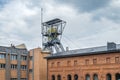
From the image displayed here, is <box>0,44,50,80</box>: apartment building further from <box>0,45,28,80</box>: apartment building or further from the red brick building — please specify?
the red brick building

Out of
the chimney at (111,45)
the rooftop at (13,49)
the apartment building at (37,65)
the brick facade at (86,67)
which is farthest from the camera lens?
the apartment building at (37,65)

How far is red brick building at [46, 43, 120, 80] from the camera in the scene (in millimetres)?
52625

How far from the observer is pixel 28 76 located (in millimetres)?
70500

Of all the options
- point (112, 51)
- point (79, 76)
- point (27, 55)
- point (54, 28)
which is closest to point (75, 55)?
point (79, 76)

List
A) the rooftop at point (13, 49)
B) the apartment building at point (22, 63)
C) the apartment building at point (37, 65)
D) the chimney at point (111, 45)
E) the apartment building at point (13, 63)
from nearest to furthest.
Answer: the chimney at point (111, 45) → the apartment building at point (13, 63) → the rooftop at point (13, 49) → the apartment building at point (22, 63) → the apartment building at point (37, 65)

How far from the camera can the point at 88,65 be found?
5725 centimetres

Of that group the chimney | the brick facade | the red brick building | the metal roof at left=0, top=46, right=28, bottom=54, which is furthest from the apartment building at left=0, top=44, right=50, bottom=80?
the chimney

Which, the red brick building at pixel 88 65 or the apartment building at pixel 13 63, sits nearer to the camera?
the red brick building at pixel 88 65

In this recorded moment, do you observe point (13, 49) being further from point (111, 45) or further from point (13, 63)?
point (111, 45)

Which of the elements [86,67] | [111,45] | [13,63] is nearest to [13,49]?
[13,63]

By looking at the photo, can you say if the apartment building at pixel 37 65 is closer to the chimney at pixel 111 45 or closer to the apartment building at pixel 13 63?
the apartment building at pixel 13 63

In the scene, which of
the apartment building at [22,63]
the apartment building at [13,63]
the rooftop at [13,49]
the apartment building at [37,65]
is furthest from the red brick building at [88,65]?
the rooftop at [13,49]

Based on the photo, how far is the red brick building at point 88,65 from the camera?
2072 inches

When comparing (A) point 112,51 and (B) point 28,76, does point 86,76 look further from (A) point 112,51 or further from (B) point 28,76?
(B) point 28,76
